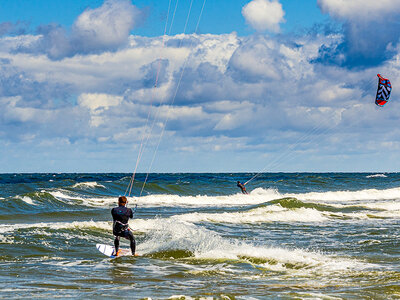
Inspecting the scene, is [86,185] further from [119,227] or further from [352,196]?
[119,227]

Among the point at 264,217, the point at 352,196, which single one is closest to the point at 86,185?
the point at 352,196

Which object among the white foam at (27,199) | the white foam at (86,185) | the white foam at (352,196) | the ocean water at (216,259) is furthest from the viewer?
the white foam at (86,185)

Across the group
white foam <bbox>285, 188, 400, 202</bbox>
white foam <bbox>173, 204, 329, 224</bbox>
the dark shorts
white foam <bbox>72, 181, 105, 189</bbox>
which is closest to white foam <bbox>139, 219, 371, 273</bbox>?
the dark shorts

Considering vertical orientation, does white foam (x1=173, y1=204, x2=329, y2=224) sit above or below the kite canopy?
below

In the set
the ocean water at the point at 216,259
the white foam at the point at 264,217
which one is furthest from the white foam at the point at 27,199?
the white foam at the point at 264,217

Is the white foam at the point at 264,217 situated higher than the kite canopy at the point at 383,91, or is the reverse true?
the kite canopy at the point at 383,91

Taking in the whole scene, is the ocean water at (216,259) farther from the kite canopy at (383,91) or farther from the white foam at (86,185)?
the white foam at (86,185)

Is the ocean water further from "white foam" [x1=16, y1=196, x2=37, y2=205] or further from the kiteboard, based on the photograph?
"white foam" [x1=16, y1=196, x2=37, y2=205]

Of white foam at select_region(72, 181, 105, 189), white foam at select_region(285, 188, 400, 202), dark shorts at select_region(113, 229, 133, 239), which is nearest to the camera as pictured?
dark shorts at select_region(113, 229, 133, 239)

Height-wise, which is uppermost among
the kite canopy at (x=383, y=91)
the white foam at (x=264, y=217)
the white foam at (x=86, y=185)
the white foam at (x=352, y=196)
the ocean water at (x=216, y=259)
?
the kite canopy at (x=383, y=91)

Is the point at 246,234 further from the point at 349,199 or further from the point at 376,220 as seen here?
the point at 349,199

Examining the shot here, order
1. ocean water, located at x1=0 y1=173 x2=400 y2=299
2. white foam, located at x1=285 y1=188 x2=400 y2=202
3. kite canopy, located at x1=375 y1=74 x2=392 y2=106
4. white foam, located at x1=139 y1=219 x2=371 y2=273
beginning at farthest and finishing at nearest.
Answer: white foam, located at x1=285 y1=188 x2=400 y2=202 → kite canopy, located at x1=375 y1=74 x2=392 y2=106 → white foam, located at x1=139 y1=219 x2=371 y2=273 → ocean water, located at x1=0 y1=173 x2=400 y2=299

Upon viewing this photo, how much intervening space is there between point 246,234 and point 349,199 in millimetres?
26005

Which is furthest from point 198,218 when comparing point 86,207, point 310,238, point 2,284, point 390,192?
point 390,192
